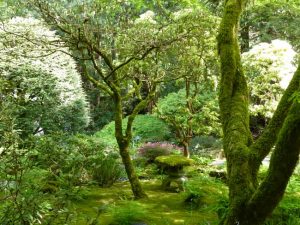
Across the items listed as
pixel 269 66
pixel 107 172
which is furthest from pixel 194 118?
pixel 107 172

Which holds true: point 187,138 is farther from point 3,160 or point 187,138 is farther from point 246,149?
point 3,160

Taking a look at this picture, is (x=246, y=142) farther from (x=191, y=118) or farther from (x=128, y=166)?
(x=191, y=118)

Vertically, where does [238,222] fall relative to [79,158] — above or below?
below

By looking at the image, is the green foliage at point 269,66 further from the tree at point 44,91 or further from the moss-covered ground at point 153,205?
the tree at point 44,91

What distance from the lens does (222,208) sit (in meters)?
4.04

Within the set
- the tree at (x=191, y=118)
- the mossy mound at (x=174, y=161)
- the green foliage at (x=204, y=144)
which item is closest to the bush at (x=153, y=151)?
the tree at (x=191, y=118)

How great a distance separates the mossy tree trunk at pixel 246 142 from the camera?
92.7 inches

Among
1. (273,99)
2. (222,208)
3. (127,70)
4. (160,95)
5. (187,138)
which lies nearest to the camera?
(222,208)

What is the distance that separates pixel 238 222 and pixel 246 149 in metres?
0.60

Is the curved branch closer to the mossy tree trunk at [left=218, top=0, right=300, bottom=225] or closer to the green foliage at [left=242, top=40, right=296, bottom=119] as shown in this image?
the mossy tree trunk at [left=218, top=0, right=300, bottom=225]

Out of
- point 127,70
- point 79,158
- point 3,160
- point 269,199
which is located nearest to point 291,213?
point 269,199

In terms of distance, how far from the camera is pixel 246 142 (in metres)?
3.32

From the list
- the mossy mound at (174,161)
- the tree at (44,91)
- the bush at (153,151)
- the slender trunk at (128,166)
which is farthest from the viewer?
the tree at (44,91)

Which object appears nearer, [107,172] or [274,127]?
[274,127]
